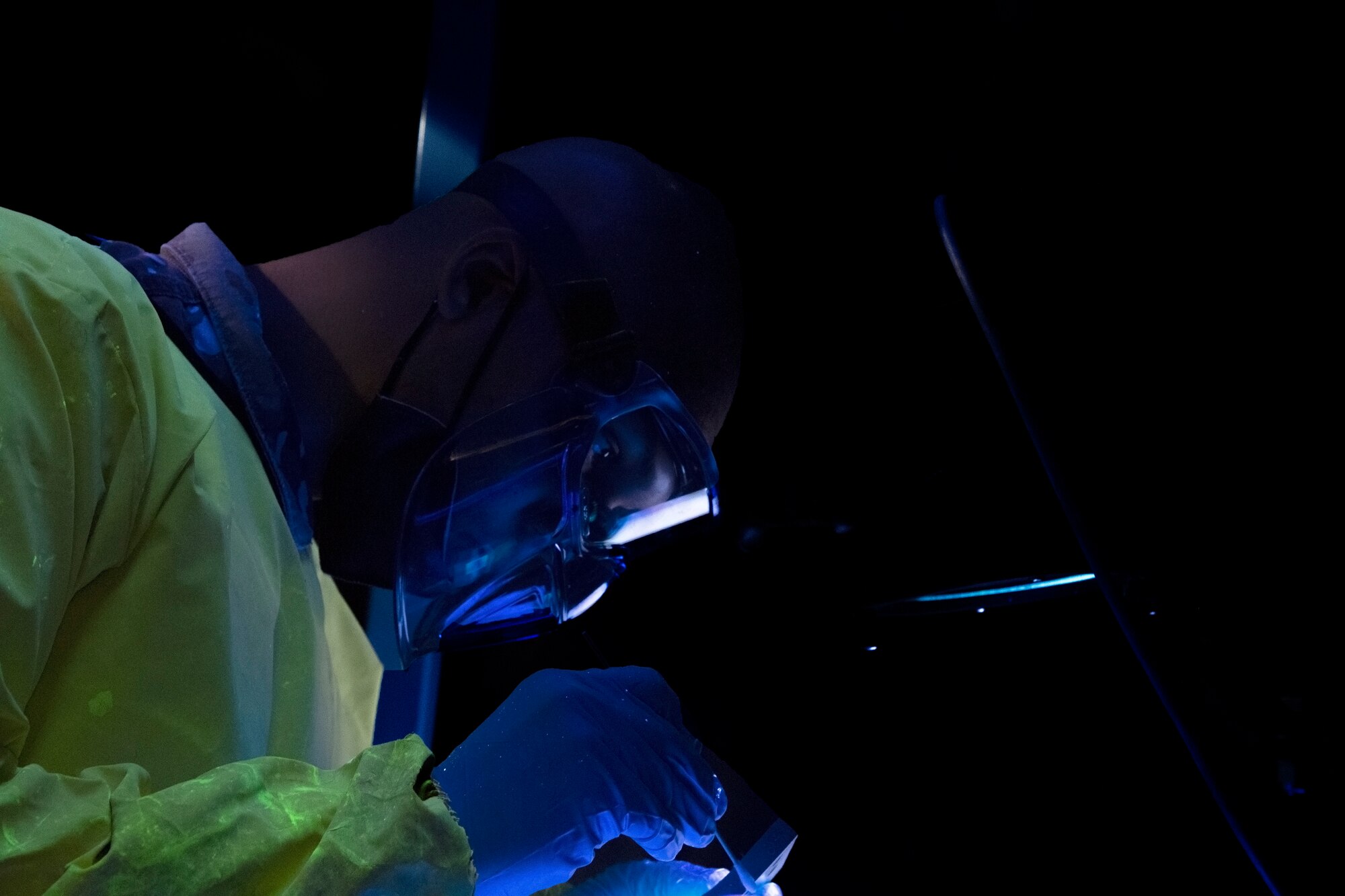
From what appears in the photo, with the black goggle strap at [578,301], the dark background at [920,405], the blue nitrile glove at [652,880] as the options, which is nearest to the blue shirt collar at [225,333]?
the black goggle strap at [578,301]

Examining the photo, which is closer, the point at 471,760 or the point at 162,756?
the point at 162,756

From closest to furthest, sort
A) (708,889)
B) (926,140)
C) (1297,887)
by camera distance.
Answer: (1297,887), (708,889), (926,140)

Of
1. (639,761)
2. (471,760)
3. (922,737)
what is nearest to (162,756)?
(471,760)

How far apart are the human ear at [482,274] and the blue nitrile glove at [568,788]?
1.61ft

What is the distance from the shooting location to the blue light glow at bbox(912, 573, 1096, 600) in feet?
2.93

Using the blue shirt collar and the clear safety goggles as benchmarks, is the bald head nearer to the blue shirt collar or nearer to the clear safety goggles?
the clear safety goggles

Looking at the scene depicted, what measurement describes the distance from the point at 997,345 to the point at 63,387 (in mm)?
798

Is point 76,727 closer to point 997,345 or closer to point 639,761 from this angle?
point 639,761

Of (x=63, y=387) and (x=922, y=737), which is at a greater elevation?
(x=63, y=387)

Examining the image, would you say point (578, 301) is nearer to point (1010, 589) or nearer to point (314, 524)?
point (314, 524)

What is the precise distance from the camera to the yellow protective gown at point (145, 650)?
2.33 feet

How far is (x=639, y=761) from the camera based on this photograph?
1.04 metres

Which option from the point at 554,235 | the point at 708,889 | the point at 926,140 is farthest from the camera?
the point at 554,235

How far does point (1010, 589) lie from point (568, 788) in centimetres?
46
